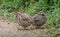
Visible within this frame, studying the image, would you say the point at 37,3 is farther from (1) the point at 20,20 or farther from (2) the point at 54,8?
(1) the point at 20,20

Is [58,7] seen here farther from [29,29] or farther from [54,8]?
[29,29]

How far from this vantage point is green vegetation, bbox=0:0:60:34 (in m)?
9.10

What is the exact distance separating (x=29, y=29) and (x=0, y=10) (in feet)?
9.69

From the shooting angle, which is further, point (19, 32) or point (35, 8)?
point (35, 8)

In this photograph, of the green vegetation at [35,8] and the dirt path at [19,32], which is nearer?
the dirt path at [19,32]

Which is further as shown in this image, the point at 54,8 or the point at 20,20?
the point at 54,8

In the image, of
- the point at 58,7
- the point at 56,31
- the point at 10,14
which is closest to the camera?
the point at 56,31

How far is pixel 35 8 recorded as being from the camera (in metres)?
10.7

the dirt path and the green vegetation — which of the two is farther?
the green vegetation

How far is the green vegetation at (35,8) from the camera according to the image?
910cm

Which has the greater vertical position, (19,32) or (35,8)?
(35,8)

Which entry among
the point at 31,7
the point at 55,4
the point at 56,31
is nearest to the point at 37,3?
the point at 31,7

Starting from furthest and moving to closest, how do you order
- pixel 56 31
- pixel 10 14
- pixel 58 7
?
1. pixel 10 14
2. pixel 58 7
3. pixel 56 31

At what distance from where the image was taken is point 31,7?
1101cm
